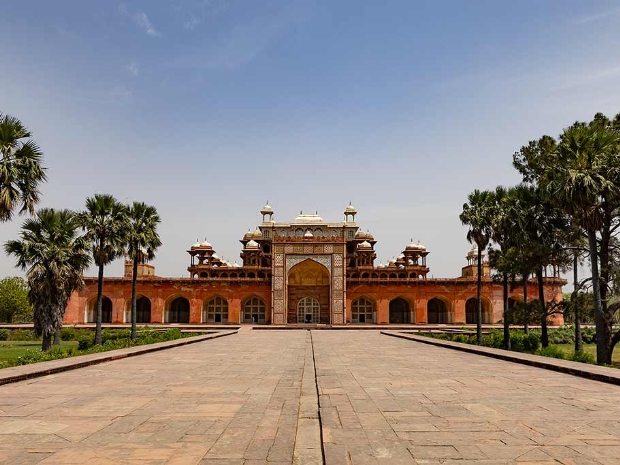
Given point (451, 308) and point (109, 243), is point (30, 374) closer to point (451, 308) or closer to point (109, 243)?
Result: point (109, 243)

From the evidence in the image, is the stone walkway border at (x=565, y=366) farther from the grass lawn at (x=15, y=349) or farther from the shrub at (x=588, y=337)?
the shrub at (x=588, y=337)

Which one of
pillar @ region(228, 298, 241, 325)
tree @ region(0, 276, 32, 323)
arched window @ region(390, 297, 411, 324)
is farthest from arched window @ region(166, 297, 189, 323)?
arched window @ region(390, 297, 411, 324)

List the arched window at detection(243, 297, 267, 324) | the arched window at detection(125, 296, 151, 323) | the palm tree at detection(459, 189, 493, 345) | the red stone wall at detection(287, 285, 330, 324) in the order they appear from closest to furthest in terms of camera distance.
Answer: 1. the palm tree at detection(459, 189, 493, 345)
2. the red stone wall at detection(287, 285, 330, 324)
3. the arched window at detection(243, 297, 267, 324)
4. the arched window at detection(125, 296, 151, 323)

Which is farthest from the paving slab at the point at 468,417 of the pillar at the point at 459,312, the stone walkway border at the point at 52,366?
the pillar at the point at 459,312

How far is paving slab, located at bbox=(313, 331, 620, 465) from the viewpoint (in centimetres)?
511

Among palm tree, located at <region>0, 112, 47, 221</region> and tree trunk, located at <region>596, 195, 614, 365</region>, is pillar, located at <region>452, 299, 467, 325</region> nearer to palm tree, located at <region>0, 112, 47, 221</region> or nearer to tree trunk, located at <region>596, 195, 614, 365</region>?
tree trunk, located at <region>596, 195, 614, 365</region>

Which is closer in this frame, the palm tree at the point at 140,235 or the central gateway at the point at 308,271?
the palm tree at the point at 140,235

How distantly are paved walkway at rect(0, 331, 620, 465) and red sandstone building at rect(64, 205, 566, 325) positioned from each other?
36.5m

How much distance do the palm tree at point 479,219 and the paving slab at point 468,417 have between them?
1474cm

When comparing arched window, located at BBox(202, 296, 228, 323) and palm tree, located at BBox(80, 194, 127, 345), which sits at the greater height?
palm tree, located at BBox(80, 194, 127, 345)

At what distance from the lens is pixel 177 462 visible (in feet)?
15.9

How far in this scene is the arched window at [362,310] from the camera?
2009 inches

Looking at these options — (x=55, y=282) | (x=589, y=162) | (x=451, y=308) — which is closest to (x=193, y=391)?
(x=589, y=162)

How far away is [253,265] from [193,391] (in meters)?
45.4
